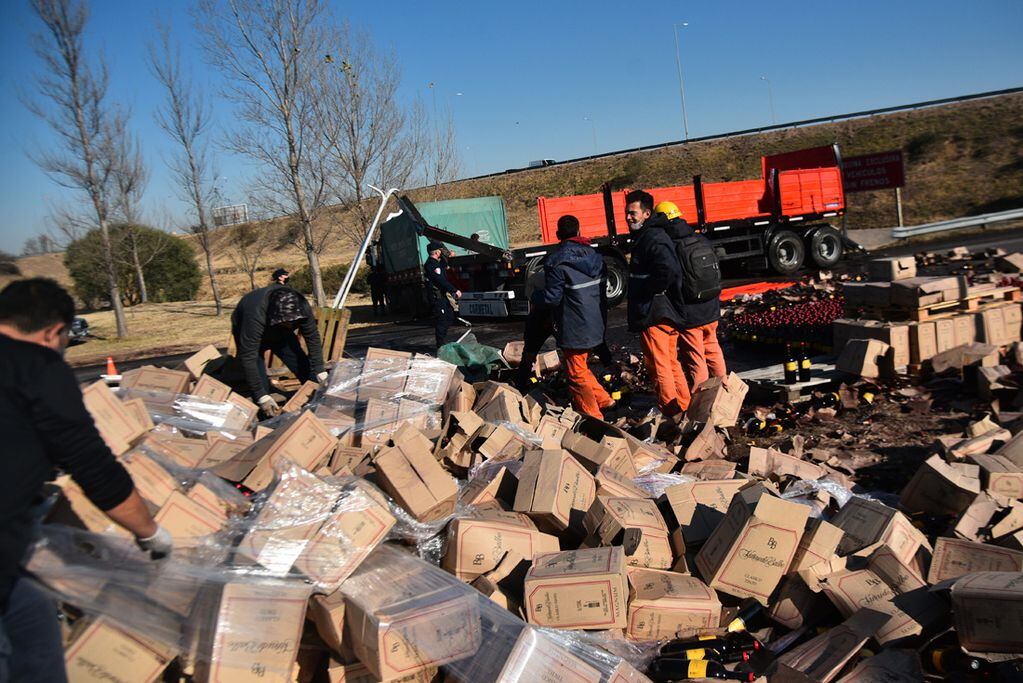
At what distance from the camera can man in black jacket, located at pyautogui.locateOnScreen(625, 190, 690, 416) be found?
20.7 feet

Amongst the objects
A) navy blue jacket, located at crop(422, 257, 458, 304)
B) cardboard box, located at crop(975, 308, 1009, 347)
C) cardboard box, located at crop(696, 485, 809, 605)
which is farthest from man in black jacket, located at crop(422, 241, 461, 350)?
cardboard box, located at crop(696, 485, 809, 605)

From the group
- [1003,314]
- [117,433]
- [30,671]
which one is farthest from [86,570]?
[1003,314]

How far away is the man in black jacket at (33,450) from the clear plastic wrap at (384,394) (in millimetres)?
3332

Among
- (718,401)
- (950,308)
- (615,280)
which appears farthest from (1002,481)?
(615,280)

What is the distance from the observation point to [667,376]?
6.51 meters

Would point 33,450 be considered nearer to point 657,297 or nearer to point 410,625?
point 410,625

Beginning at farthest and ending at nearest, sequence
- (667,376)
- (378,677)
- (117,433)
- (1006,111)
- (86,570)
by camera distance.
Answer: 1. (1006,111)
2. (667,376)
3. (117,433)
4. (378,677)
5. (86,570)

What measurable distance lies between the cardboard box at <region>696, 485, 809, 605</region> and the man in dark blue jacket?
3.12m

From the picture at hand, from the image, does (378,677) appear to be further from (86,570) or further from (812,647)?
(812,647)

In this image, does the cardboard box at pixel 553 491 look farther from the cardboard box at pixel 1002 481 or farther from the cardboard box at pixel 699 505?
the cardboard box at pixel 1002 481

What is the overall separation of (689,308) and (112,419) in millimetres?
4401

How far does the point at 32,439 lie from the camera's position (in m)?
2.23

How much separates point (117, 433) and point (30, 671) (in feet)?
5.94

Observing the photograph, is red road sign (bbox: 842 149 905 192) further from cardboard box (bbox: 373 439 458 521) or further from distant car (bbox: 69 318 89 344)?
distant car (bbox: 69 318 89 344)
